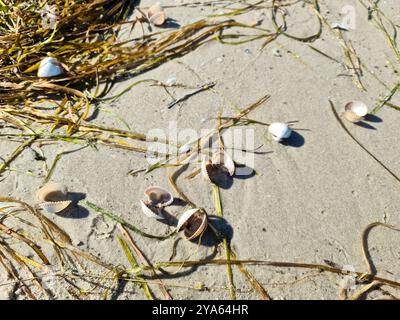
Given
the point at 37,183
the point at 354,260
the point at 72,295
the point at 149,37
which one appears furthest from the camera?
the point at 149,37

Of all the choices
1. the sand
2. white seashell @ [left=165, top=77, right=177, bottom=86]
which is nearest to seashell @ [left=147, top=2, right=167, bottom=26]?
the sand

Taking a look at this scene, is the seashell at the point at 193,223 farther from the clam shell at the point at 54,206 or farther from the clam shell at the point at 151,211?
the clam shell at the point at 54,206

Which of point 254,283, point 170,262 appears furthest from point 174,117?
point 254,283

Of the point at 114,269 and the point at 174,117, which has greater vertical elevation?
the point at 174,117

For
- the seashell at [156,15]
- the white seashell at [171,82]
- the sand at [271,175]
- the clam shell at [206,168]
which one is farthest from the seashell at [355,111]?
the seashell at [156,15]

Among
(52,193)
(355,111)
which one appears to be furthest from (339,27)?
(52,193)

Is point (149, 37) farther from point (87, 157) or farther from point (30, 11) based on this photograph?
point (87, 157)

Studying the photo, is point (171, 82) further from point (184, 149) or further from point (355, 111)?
point (355, 111)
